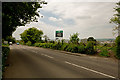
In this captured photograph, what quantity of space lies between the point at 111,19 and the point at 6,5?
73.8 ft

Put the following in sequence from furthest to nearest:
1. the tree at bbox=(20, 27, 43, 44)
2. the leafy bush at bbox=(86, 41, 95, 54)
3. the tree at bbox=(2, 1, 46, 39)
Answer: the tree at bbox=(20, 27, 43, 44) → the leafy bush at bbox=(86, 41, 95, 54) → the tree at bbox=(2, 1, 46, 39)

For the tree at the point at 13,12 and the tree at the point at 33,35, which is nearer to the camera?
the tree at the point at 13,12

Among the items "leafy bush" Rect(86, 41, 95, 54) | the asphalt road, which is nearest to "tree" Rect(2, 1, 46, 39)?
A: the asphalt road

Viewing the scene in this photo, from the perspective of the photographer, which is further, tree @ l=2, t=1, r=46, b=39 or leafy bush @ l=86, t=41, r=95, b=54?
leafy bush @ l=86, t=41, r=95, b=54

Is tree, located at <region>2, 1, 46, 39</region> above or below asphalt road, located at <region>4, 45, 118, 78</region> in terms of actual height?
above

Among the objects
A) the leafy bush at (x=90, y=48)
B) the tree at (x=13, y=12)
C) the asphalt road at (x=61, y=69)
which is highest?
the tree at (x=13, y=12)

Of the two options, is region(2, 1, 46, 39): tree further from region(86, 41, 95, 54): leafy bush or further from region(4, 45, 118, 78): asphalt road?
region(86, 41, 95, 54): leafy bush

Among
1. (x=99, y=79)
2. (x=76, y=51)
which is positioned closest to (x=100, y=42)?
(x=76, y=51)

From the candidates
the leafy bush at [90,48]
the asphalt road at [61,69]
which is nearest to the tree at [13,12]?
the asphalt road at [61,69]

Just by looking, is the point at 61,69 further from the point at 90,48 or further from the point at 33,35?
the point at 33,35

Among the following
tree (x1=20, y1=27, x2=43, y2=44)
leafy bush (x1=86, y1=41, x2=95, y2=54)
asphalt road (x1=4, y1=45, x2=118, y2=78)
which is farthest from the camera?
tree (x1=20, y1=27, x2=43, y2=44)

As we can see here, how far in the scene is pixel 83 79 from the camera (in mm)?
4512

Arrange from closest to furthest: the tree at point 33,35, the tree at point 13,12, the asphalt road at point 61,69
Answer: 1. the asphalt road at point 61,69
2. the tree at point 13,12
3. the tree at point 33,35

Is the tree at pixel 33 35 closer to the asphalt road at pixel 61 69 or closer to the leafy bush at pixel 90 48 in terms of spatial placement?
the leafy bush at pixel 90 48
